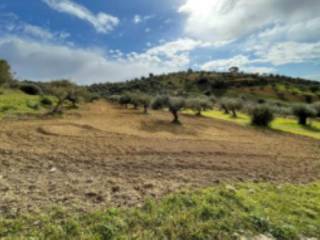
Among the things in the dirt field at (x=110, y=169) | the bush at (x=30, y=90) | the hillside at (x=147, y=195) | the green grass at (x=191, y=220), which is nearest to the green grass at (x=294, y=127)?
the dirt field at (x=110, y=169)

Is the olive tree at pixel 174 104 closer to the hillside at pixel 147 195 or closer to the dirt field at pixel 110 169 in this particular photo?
the dirt field at pixel 110 169

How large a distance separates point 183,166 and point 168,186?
6.69ft

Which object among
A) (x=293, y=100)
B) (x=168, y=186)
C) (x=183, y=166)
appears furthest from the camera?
(x=293, y=100)

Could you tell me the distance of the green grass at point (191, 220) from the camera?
385 centimetres

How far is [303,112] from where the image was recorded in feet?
88.9

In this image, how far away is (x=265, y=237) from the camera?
4.19 metres

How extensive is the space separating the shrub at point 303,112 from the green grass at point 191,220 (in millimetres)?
24300

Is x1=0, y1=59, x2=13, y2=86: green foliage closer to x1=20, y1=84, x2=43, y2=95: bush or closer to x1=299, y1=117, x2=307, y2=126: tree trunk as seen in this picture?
x1=20, y1=84, x2=43, y2=95: bush

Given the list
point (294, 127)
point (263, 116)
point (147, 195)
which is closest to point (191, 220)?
point (147, 195)

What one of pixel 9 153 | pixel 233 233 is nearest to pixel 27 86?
pixel 9 153

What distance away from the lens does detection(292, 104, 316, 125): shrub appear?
88.0 ft

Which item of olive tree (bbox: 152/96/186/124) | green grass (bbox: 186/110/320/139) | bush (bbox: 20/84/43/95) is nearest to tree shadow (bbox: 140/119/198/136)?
olive tree (bbox: 152/96/186/124)

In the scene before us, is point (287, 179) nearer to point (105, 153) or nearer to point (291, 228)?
point (291, 228)

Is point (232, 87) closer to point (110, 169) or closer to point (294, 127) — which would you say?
point (294, 127)
